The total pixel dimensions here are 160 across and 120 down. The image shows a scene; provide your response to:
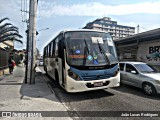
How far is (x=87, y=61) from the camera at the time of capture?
6297 millimetres

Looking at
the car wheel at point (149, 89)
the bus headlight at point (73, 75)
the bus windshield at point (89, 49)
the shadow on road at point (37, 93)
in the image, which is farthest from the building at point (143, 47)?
the shadow on road at point (37, 93)

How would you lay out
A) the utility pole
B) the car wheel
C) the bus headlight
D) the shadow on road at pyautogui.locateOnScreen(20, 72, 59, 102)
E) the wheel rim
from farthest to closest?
the utility pole
the wheel rim
the car wheel
the shadow on road at pyautogui.locateOnScreen(20, 72, 59, 102)
the bus headlight

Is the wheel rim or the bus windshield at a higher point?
the bus windshield

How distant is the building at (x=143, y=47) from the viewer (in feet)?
43.1

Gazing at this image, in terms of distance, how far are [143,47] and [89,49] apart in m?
10.2

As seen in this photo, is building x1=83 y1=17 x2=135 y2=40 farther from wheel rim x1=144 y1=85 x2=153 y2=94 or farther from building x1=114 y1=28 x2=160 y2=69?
wheel rim x1=144 y1=85 x2=153 y2=94

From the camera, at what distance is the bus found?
6129 millimetres

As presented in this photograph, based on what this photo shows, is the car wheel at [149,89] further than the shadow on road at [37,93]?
Yes

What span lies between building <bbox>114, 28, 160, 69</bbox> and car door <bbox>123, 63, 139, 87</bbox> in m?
4.92

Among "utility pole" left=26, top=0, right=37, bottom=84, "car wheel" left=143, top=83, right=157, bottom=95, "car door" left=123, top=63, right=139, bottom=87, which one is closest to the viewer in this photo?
"car wheel" left=143, top=83, right=157, bottom=95

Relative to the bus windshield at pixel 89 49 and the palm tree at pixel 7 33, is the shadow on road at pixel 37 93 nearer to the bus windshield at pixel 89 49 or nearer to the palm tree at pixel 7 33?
the bus windshield at pixel 89 49

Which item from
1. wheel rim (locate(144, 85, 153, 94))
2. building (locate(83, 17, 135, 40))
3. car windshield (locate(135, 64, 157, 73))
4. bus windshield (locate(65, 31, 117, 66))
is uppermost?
building (locate(83, 17, 135, 40))

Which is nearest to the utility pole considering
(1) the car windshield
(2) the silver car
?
(2) the silver car

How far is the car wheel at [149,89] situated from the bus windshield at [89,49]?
1.92 metres
